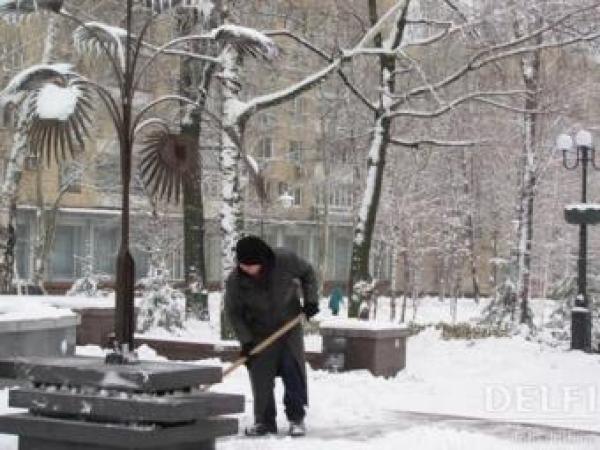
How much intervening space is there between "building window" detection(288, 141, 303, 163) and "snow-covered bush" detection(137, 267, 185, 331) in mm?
24480

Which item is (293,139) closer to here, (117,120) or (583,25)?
(583,25)

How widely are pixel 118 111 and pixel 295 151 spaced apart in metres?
36.9

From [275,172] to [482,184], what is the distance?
13.1m

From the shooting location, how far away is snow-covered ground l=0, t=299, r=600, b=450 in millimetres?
8109

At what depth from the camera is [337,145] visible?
28.2 m

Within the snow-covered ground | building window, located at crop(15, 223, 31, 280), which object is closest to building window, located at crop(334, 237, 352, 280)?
building window, located at crop(15, 223, 31, 280)

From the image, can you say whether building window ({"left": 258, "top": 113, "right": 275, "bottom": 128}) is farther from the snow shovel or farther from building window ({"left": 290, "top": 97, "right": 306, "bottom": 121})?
Answer: the snow shovel

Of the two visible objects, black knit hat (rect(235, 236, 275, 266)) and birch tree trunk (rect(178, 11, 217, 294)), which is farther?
birch tree trunk (rect(178, 11, 217, 294))

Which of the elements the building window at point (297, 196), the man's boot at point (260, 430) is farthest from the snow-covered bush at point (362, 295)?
the building window at point (297, 196)

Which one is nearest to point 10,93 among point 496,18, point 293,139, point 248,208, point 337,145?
point 496,18

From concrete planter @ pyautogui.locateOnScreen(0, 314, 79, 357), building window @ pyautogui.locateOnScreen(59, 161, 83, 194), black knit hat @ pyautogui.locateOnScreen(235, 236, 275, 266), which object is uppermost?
building window @ pyautogui.locateOnScreen(59, 161, 83, 194)

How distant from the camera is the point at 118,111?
7668 mm

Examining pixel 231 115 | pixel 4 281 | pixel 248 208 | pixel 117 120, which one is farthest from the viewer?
pixel 248 208

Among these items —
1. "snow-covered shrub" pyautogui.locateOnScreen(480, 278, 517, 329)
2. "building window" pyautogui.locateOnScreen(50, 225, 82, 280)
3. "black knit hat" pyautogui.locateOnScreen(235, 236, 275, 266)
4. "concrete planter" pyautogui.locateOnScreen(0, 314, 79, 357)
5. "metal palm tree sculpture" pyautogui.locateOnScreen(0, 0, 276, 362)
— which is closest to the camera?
"metal palm tree sculpture" pyautogui.locateOnScreen(0, 0, 276, 362)
